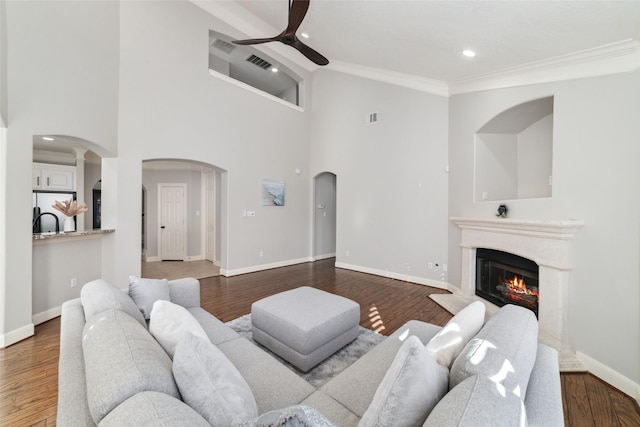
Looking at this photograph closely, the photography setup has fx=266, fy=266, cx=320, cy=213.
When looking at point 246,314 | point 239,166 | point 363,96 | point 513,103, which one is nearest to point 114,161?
point 239,166

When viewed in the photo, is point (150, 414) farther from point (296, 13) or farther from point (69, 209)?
point (69, 209)

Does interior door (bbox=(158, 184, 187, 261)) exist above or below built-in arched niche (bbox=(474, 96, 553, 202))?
below

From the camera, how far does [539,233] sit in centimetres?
283

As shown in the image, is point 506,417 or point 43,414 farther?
point 43,414

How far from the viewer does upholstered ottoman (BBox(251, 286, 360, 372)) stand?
2.14 m

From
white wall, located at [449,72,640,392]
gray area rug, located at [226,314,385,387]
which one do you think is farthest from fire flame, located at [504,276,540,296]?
gray area rug, located at [226,314,385,387]

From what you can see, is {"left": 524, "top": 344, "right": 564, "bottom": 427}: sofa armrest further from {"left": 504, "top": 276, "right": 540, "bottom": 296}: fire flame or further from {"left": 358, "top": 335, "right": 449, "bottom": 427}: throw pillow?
{"left": 504, "top": 276, "right": 540, "bottom": 296}: fire flame

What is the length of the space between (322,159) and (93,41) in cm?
433

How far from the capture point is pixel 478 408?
0.75 metres

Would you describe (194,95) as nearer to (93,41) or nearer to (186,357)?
(93,41)

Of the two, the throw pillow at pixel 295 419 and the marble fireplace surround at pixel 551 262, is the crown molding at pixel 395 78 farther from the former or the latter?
the throw pillow at pixel 295 419

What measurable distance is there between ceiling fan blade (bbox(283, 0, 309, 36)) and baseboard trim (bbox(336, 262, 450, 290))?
424 cm

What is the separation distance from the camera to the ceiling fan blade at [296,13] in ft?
8.54

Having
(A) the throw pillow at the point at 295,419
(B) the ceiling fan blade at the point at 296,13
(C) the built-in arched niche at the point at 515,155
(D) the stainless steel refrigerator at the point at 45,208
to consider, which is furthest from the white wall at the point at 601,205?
(D) the stainless steel refrigerator at the point at 45,208
